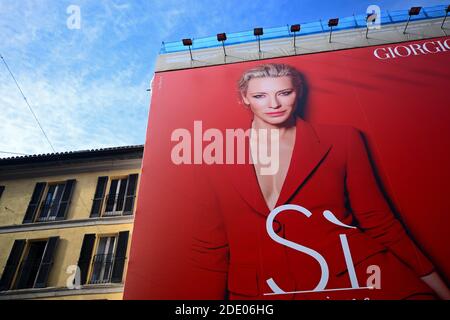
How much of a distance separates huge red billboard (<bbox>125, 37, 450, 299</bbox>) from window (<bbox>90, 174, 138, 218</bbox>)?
3.63 meters

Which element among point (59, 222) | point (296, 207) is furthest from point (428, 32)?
point (59, 222)

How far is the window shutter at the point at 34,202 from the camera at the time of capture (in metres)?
13.8

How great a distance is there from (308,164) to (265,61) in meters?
4.43

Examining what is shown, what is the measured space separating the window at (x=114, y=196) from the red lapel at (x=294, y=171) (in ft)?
18.3

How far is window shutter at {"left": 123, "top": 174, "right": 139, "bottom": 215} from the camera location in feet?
44.3

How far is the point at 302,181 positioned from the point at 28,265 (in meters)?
10.2

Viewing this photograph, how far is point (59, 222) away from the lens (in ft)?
44.2

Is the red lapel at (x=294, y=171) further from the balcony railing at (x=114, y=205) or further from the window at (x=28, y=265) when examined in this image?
the window at (x=28, y=265)

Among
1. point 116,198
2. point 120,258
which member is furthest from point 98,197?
point 120,258

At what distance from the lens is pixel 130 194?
45.3 feet

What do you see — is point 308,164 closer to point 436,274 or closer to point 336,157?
point 336,157

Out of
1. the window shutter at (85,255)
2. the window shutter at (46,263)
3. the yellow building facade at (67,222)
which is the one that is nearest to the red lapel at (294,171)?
the yellow building facade at (67,222)

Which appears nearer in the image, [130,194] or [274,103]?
[274,103]

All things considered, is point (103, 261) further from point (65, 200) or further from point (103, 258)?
point (65, 200)
